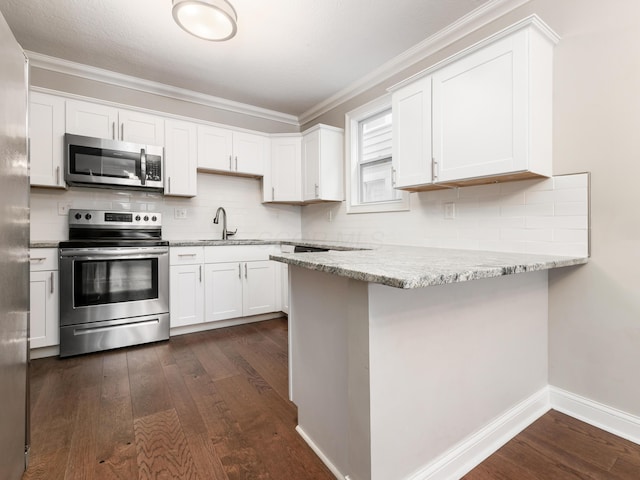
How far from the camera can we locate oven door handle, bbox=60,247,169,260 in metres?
2.55

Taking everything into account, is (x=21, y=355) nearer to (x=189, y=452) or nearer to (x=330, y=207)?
(x=189, y=452)

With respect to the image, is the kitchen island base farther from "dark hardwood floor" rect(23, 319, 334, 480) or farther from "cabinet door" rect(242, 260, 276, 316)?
"cabinet door" rect(242, 260, 276, 316)

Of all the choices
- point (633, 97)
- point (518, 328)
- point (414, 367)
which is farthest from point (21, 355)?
A: point (633, 97)

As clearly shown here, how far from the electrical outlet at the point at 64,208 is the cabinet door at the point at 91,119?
0.67 metres

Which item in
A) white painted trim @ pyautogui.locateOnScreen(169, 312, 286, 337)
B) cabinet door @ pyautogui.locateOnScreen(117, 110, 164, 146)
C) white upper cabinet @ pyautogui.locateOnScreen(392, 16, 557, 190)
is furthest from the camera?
white painted trim @ pyautogui.locateOnScreen(169, 312, 286, 337)

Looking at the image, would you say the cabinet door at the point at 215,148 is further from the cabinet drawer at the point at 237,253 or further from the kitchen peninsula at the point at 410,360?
the kitchen peninsula at the point at 410,360

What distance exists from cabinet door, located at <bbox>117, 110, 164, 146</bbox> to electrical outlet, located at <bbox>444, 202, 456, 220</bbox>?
2.77 meters

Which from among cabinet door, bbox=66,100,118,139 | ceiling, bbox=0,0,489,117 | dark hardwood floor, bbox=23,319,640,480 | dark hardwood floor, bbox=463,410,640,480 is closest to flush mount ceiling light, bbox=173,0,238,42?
ceiling, bbox=0,0,489,117

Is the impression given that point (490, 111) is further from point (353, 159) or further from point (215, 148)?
point (215, 148)

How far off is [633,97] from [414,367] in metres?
1.73

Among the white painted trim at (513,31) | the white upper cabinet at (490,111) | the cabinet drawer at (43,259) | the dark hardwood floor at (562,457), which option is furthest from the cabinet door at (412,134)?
the cabinet drawer at (43,259)

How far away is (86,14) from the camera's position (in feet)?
7.47

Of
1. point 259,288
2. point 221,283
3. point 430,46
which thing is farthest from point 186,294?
point 430,46

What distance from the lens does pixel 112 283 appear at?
2.72 m
